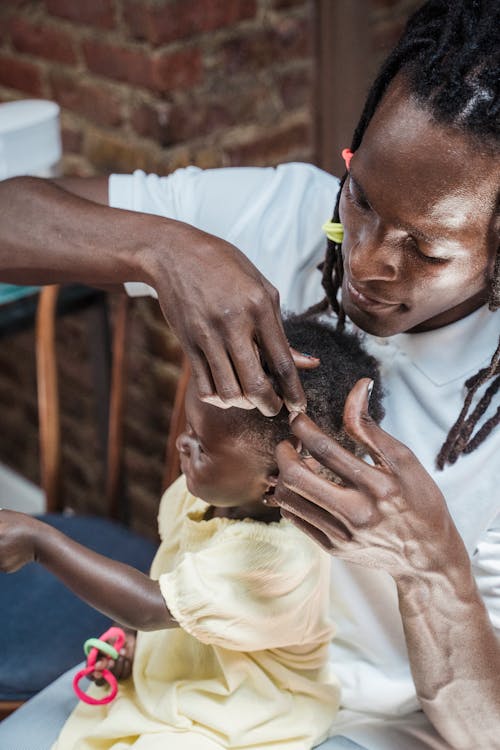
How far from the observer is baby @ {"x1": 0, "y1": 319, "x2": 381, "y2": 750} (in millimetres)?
965

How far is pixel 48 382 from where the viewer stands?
1643 mm

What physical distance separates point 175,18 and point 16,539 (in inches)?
39.0

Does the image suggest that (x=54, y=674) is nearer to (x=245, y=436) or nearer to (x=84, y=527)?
(x=84, y=527)

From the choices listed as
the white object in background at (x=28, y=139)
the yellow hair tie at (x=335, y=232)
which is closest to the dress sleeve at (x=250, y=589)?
the yellow hair tie at (x=335, y=232)

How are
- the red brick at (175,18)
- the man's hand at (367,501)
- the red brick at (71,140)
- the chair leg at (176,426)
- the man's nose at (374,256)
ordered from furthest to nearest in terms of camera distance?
the red brick at (71,140)
the red brick at (175,18)
the chair leg at (176,426)
the man's nose at (374,256)
the man's hand at (367,501)

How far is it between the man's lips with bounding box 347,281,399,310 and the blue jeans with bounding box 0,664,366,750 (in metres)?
0.48

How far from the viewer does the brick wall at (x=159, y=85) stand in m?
→ 1.65

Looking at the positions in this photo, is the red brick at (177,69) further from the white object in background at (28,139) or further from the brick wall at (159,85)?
the white object in background at (28,139)

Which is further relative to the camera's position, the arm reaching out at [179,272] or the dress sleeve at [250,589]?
the dress sleeve at [250,589]

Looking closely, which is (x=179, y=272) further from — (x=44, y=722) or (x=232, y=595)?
(x=44, y=722)

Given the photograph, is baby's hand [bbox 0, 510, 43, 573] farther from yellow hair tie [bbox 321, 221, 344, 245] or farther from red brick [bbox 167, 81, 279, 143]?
red brick [bbox 167, 81, 279, 143]

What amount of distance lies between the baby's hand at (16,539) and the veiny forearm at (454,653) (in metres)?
0.39

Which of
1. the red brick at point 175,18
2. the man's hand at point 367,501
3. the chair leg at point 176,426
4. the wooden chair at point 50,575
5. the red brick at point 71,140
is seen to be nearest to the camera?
the man's hand at point 367,501

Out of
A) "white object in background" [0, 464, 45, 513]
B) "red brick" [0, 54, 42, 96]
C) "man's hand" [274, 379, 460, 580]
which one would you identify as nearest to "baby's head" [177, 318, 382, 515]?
"man's hand" [274, 379, 460, 580]
